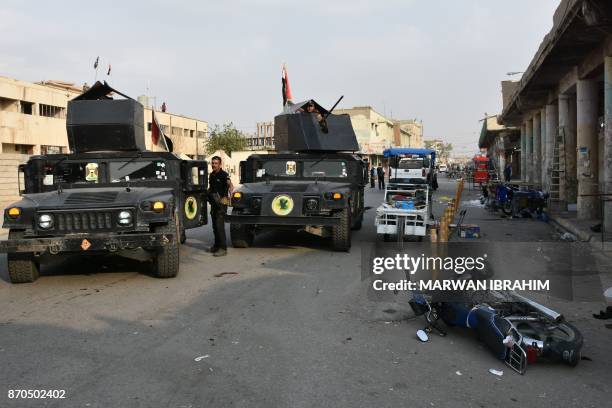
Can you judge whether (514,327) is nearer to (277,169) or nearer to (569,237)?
(277,169)

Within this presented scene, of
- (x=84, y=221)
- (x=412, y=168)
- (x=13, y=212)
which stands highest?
(x=412, y=168)

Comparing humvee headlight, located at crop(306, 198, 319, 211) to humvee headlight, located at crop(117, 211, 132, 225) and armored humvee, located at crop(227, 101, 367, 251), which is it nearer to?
armored humvee, located at crop(227, 101, 367, 251)

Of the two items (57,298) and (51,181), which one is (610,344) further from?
(51,181)

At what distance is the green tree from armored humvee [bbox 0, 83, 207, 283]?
4688 centimetres

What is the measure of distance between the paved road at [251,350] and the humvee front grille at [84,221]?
76 cm

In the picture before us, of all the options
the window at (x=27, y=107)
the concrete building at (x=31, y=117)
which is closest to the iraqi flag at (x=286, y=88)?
the concrete building at (x=31, y=117)

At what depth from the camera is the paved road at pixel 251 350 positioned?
11.3 feet

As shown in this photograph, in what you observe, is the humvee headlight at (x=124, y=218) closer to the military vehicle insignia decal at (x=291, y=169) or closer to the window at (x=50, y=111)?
the military vehicle insignia decal at (x=291, y=169)

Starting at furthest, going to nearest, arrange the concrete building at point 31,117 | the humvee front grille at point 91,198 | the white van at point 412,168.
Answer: the concrete building at point 31,117 → the white van at point 412,168 → the humvee front grille at point 91,198

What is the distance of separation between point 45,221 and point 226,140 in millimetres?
50483

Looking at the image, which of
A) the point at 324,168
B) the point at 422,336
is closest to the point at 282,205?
the point at 324,168

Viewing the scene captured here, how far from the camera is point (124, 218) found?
6340 millimetres

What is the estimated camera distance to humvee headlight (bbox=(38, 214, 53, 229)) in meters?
6.21

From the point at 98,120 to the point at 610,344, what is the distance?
7.34 meters
